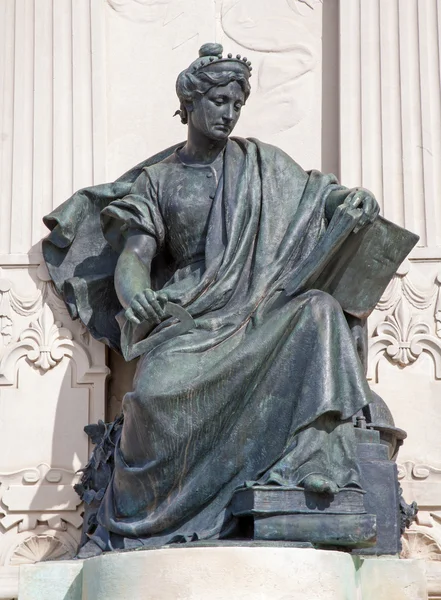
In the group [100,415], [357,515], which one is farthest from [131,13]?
[357,515]

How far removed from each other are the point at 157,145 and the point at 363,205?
1.59 m

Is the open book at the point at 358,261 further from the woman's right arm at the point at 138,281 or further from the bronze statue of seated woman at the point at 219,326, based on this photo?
the woman's right arm at the point at 138,281

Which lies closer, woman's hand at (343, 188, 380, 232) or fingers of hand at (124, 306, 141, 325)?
fingers of hand at (124, 306, 141, 325)

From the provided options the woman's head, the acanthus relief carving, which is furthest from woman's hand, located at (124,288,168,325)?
the acanthus relief carving

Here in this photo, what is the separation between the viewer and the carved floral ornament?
664cm

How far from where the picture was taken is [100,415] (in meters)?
6.66

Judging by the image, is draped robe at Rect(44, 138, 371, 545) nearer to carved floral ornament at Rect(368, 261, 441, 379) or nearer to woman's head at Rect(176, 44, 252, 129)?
woman's head at Rect(176, 44, 252, 129)

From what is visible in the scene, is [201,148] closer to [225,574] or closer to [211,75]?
[211,75]

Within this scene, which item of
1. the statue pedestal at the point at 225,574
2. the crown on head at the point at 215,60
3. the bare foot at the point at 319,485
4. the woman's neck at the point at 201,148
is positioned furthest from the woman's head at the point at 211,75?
the statue pedestal at the point at 225,574

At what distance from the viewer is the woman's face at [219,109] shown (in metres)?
6.09

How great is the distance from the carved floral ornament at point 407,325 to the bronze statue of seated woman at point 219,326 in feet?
2.55

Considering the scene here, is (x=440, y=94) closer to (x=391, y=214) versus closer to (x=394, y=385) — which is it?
(x=391, y=214)

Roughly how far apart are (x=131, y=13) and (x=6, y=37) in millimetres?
624

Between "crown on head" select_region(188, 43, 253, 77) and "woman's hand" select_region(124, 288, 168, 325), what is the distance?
101 centimetres
